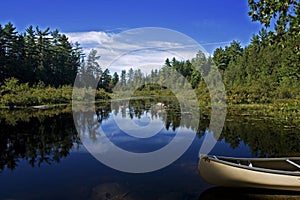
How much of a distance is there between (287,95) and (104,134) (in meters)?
20.3

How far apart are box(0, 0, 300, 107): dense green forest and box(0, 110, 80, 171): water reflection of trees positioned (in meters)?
4.14

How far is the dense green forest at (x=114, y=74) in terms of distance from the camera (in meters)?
27.1

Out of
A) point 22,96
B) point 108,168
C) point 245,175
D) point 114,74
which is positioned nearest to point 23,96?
point 22,96

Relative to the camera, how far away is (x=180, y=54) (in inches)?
356

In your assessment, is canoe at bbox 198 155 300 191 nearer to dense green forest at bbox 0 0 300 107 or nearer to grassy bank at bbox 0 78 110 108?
dense green forest at bbox 0 0 300 107

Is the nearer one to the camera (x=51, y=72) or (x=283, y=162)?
(x=283, y=162)

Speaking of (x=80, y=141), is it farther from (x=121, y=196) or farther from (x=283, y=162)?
(x=283, y=162)

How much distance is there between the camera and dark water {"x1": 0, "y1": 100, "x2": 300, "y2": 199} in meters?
6.16

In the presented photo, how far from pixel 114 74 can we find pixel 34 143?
19.9 feet

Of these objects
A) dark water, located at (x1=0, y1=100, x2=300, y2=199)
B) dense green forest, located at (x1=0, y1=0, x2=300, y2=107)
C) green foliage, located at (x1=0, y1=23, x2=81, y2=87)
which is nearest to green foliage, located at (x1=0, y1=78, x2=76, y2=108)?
dense green forest, located at (x1=0, y1=0, x2=300, y2=107)

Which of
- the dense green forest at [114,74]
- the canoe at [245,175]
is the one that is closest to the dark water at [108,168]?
the canoe at [245,175]

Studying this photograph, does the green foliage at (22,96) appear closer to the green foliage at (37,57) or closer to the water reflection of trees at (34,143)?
the green foliage at (37,57)

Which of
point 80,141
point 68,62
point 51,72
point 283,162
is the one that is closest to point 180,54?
point 283,162

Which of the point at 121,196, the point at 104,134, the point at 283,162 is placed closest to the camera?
the point at 121,196
